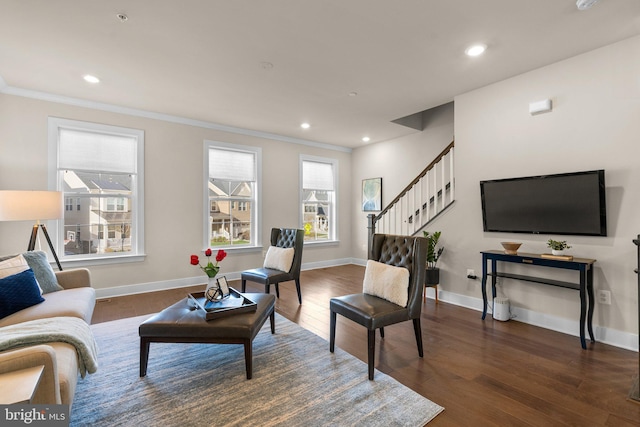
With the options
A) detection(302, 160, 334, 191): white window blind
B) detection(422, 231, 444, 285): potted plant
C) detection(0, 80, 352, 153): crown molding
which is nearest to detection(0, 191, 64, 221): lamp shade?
detection(0, 80, 352, 153): crown molding

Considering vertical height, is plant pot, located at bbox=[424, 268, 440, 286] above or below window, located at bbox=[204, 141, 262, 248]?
below

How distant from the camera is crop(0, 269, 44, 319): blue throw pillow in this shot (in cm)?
219

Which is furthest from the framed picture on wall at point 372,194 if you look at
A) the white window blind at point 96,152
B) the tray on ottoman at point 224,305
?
the white window blind at point 96,152

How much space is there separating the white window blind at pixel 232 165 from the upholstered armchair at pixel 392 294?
11.5 ft

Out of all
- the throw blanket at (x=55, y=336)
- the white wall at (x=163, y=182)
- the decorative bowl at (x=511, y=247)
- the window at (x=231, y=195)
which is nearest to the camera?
the throw blanket at (x=55, y=336)

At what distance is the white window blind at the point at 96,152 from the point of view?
4000mm

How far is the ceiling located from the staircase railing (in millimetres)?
930

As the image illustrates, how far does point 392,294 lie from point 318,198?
4357 millimetres

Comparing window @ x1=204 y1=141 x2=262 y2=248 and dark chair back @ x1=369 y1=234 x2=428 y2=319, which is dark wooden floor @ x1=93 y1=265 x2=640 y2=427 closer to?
dark chair back @ x1=369 y1=234 x2=428 y2=319

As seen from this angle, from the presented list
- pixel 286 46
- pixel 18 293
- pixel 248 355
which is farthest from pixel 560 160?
pixel 18 293

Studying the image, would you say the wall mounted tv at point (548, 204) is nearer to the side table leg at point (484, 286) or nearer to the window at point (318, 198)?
the side table leg at point (484, 286)

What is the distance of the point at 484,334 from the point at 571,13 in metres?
2.88

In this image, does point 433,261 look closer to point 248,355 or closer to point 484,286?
point 484,286

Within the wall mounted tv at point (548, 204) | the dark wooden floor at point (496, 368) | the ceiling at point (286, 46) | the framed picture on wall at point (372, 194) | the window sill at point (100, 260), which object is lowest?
the dark wooden floor at point (496, 368)
